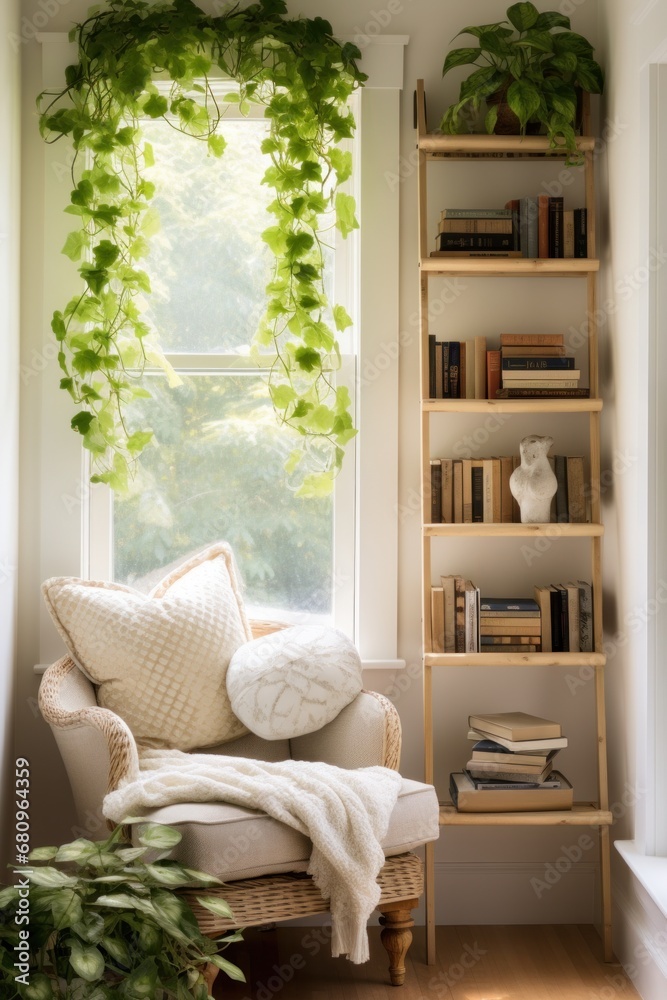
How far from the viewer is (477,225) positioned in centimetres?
285

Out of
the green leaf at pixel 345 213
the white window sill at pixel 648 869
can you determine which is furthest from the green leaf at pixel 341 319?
the white window sill at pixel 648 869

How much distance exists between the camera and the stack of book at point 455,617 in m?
2.83

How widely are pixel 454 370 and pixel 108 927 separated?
1748mm

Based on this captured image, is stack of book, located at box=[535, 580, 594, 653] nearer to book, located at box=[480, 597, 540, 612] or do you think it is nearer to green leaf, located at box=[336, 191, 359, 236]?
book, located at box=[480, 597, 540, 612]

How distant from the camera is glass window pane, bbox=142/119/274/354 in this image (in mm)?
3047

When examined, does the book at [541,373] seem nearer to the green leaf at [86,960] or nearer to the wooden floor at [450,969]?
the wooden floor at [450,969]

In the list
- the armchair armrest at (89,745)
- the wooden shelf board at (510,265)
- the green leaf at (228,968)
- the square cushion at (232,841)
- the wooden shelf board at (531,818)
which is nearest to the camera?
the green leaf at (228,968)

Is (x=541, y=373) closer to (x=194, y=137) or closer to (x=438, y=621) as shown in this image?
(x=438, y=621)

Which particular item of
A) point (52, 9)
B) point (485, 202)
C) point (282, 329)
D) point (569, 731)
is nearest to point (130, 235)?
point (282, 329)

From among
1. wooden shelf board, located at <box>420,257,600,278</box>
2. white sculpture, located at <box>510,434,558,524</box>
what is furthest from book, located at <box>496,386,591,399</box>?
wooden shelf board, located at <box>420,257,600,278</box>

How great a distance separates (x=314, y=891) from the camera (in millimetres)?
2250

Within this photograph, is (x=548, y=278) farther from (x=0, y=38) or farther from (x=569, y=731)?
(x=0, y=38)

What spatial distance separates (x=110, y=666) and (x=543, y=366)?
1486mm

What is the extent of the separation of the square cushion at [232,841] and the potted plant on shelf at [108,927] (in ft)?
0.17
